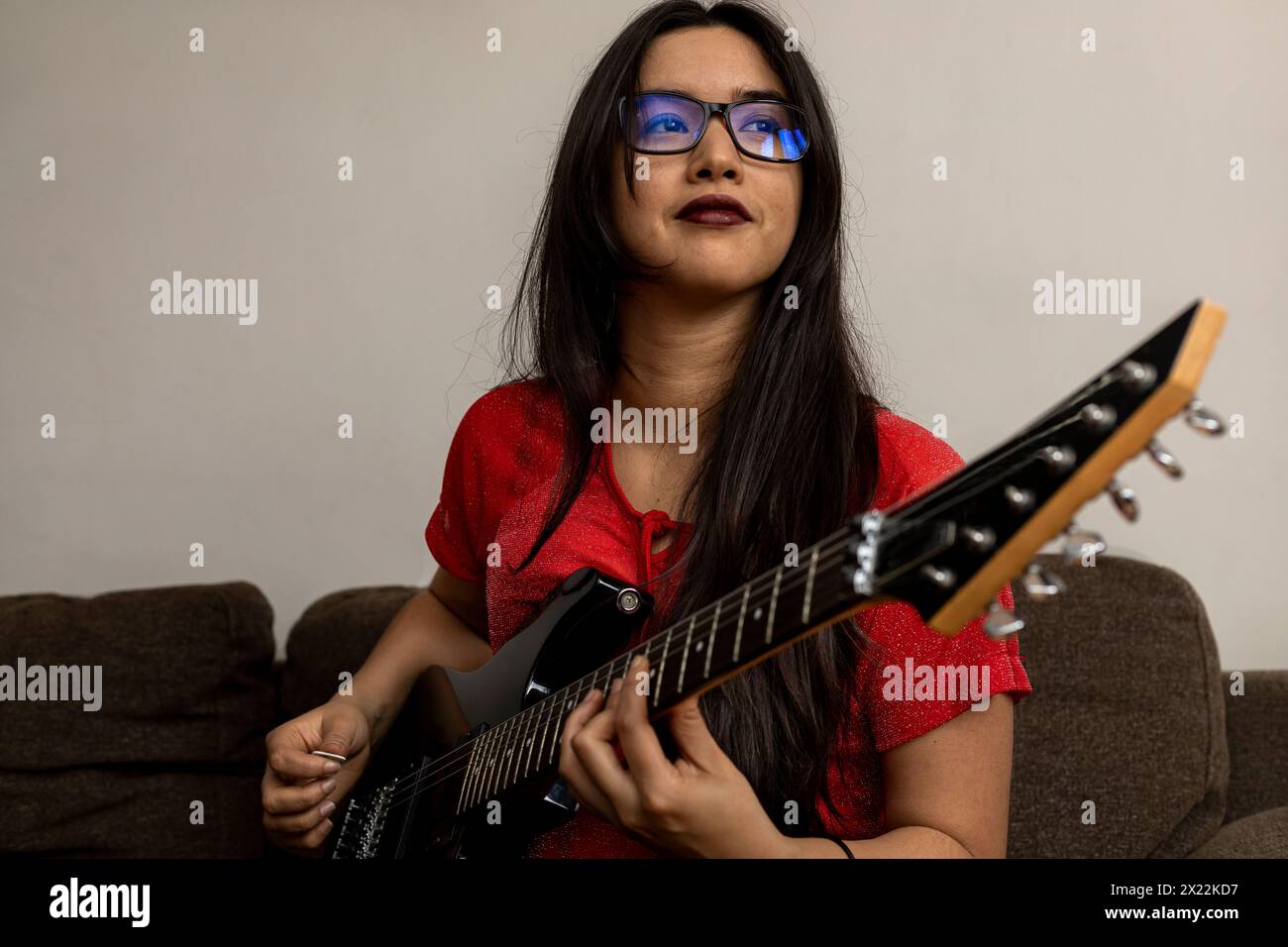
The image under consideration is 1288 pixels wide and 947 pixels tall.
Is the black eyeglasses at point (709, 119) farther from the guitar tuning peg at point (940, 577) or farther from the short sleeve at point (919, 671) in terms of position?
the guitar tuning peg at point (940, 577)

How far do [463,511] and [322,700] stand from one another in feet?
1.72

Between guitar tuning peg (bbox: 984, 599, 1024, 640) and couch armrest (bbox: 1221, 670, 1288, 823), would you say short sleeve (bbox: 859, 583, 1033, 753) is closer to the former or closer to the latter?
guitar tuning peg (bbox: 984, 599, 1024, 640)

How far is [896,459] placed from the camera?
43.8 inches

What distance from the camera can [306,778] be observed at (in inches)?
49.1

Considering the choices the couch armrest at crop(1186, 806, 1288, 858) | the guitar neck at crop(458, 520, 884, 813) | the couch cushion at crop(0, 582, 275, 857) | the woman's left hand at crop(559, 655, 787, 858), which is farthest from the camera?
the couch cushion at crop(0, 582, 275, 857)

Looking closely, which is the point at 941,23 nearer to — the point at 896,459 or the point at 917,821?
the point at 896,459

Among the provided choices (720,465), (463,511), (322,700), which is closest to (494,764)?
(720,465)

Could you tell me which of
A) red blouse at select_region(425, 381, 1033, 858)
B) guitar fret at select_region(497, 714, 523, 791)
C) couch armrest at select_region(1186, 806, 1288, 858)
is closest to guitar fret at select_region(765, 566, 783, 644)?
red blouse at select_region(425, 381, 1033, 858)

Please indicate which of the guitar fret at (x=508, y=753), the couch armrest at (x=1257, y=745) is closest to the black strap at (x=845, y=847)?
the guitar fret at (x=508, y=753)

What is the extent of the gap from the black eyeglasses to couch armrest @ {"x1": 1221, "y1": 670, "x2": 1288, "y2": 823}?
0.96 meters

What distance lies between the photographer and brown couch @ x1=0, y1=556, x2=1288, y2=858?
1531mm

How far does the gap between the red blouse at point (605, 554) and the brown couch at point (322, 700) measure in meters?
0.24

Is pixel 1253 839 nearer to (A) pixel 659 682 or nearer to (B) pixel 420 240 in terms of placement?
(A) pixel 659 682

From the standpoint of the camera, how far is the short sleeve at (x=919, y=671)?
101cm
